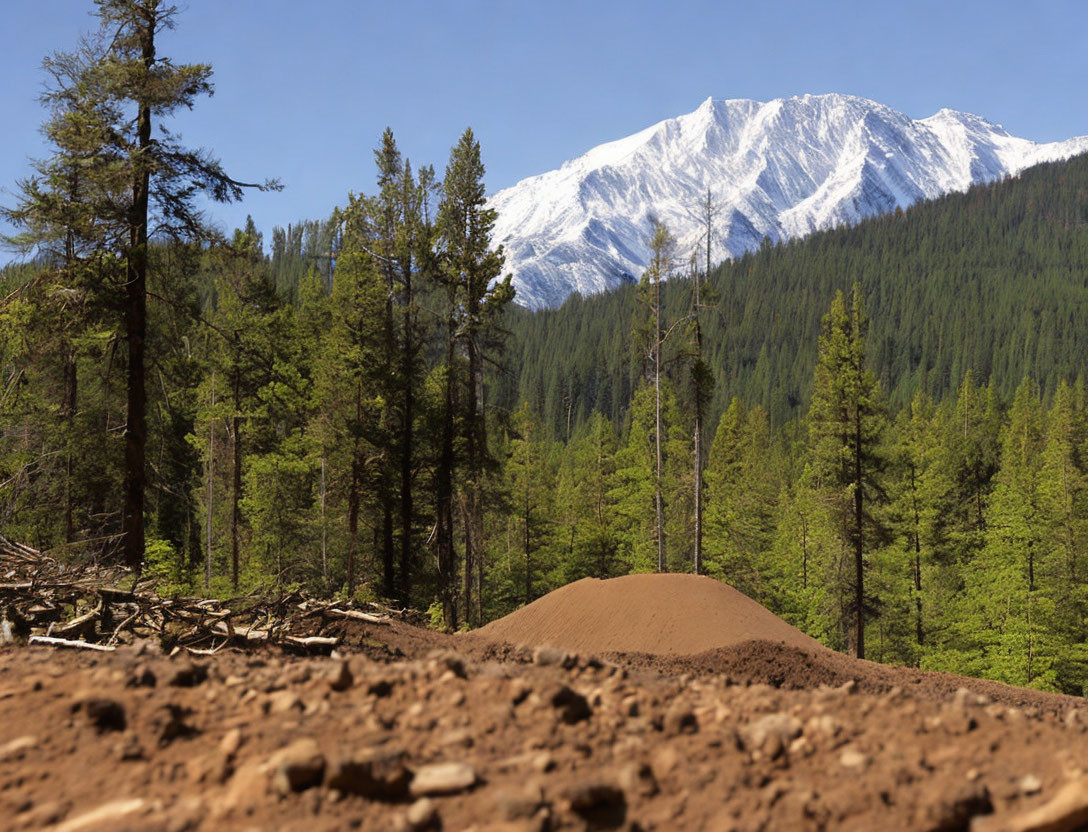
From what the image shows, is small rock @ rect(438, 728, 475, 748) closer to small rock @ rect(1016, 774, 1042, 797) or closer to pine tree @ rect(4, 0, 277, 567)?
small rock @ rect(1016, 774, 1042, 797)

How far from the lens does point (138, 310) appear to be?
475 inches

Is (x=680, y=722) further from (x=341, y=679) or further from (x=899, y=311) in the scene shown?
(x=899, y=311)

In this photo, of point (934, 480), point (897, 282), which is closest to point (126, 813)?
A: point (934, 480)

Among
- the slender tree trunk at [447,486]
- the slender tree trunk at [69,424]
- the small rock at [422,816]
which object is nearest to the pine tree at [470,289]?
the slender tree trunk at [447,486]

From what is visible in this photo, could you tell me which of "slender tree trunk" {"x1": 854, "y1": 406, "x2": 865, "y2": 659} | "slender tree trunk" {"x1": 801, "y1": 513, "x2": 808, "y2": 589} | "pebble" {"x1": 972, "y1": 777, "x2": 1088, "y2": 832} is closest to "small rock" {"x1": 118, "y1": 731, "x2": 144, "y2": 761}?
"pebble" {"x1": 972, "y1": 777, "x2": 1088, "y2": 832}

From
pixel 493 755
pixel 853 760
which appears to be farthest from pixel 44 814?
pixel 853 760

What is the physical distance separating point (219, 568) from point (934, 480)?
30.0 metres

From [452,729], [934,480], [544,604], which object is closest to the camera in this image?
[452,729]

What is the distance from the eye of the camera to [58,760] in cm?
292

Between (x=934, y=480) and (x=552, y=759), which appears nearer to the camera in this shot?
(x=552, y=759)

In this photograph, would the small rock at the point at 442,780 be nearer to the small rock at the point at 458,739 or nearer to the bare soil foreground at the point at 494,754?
the bare soil foreground at the point at 494,754

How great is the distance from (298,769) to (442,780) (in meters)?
0.47

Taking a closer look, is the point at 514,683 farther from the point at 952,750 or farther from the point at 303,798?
the point at 952,750

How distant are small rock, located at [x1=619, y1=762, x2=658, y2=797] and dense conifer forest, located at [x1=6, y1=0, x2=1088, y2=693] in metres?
7.63
